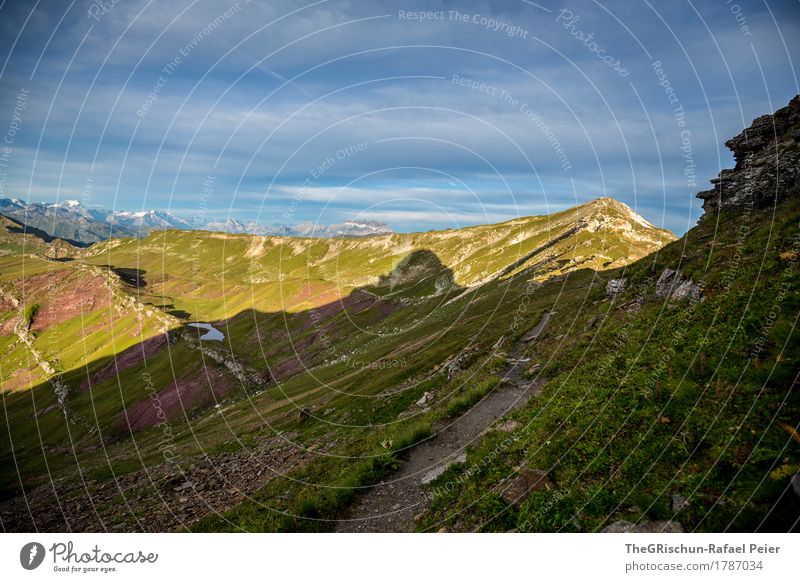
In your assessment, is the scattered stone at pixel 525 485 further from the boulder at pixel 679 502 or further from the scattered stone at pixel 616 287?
the scattered stone at pixel 616 287

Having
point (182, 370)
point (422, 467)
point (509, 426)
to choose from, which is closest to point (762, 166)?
point (509, 426)

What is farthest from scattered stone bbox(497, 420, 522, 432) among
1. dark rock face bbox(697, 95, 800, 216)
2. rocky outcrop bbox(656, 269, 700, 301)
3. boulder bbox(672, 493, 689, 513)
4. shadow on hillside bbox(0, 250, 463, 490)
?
shadow on hillside bbox(0, 250, 463, 490)

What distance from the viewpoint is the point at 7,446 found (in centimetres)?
9631

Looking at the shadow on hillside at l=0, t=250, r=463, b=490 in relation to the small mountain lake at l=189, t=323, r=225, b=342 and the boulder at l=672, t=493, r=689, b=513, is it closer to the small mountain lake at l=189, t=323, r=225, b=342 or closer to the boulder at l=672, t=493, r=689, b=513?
the small mountain lake at l=189, t=323, r=225, b=342

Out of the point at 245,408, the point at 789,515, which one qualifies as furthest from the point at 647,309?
the point at 245,408

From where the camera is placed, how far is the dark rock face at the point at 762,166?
25578 millimetres

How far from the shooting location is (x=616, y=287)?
32.2 metres

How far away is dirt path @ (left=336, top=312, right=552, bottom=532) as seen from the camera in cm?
1419

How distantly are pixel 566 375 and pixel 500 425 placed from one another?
4810mm

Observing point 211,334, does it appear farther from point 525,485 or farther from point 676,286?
point 525,485

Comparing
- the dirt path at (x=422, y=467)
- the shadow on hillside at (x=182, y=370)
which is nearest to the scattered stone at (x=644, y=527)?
the dirt path at (x=422, y=467)

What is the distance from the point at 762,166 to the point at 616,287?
12739 millimetres

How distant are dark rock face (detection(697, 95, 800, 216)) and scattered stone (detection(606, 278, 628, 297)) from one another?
929 cm
